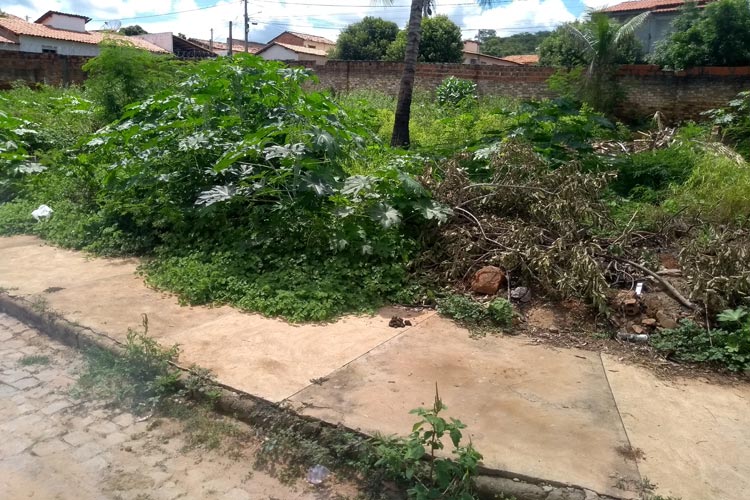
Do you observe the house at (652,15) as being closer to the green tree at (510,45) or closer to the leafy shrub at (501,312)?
the leafy shrub at (501,312)

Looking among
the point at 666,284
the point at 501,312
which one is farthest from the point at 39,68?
the point at 666,284

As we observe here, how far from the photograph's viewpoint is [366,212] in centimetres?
573

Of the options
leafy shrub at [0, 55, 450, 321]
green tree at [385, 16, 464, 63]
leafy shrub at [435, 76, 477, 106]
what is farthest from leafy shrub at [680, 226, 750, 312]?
green tree at [385, 16, 464, 63]

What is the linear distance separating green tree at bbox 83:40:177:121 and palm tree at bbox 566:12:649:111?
939cm

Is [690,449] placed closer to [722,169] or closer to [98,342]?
[98,342]

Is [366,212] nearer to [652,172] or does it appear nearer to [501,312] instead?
[501,312]

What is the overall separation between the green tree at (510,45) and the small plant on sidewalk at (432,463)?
2266 inches

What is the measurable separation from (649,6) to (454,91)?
17660 millimetres

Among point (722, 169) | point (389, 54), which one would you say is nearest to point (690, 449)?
point (722, 169)

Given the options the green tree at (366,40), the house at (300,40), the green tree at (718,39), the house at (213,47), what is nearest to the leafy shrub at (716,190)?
the green tree at (718,39)

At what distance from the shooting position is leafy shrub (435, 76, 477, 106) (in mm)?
16234

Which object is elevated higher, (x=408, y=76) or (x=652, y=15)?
(x=652, y=15)

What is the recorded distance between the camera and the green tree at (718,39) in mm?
14930

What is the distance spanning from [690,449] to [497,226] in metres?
2.96
